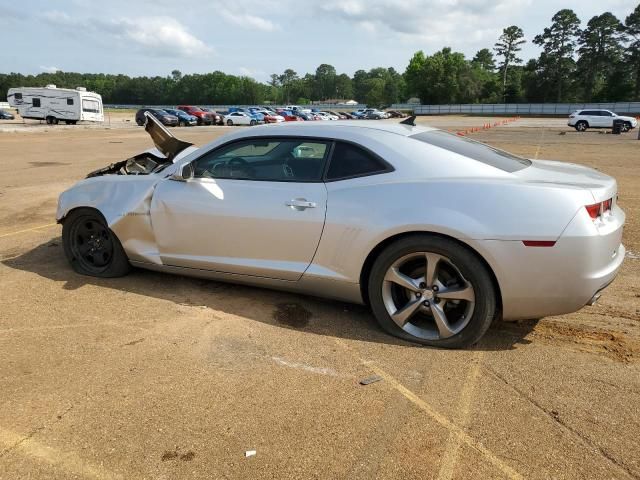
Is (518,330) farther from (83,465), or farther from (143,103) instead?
(143,103)

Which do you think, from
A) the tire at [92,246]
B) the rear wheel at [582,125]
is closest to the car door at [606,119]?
the rear wheel at [582,125]

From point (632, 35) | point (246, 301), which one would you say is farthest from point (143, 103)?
point (246, 301)

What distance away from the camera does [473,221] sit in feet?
10.3

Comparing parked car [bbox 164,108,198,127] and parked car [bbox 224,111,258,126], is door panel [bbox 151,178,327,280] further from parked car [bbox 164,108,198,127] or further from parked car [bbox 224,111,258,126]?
parked car [bbox 224,111,258,126]

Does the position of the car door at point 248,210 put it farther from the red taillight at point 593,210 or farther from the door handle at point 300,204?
the red taillight at point 593,210

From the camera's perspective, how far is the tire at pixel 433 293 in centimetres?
322

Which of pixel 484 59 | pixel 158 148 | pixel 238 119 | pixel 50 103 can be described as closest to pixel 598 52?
pixel 484 59

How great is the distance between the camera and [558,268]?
3.04 metres

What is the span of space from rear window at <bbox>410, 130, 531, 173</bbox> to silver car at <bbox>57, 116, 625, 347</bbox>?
2 cm

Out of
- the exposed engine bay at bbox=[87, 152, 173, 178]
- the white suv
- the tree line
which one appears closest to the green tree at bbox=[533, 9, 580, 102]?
the tree line

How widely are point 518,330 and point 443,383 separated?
1029 mm

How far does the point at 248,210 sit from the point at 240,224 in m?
0.13

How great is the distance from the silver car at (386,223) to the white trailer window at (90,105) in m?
42.6

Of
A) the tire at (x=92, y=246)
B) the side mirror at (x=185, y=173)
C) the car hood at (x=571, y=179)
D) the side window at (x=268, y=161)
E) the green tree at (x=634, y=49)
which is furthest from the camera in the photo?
the green tree at (x=634, y=49)
